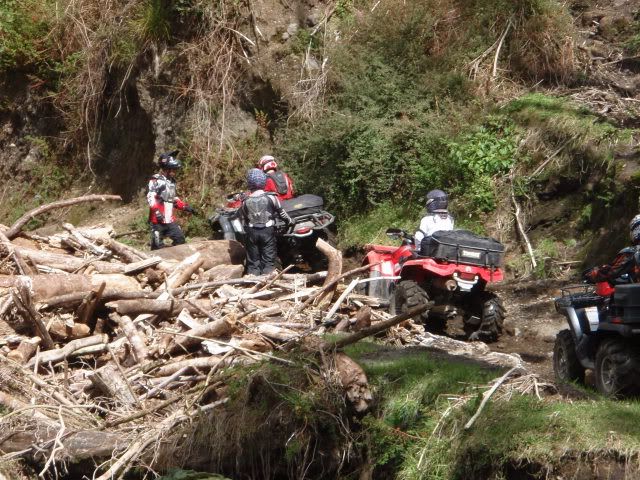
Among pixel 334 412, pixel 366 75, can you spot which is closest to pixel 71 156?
pixel 366 75

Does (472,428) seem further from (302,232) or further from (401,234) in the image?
(302,232)

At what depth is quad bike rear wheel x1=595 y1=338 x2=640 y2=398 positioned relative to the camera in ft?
27.6

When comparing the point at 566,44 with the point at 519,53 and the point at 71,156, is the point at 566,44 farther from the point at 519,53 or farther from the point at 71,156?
the point at 71,156

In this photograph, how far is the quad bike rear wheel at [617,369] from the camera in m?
8.40

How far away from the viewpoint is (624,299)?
821 cm

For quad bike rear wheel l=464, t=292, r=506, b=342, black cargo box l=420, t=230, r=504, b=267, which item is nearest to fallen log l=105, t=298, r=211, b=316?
black cargo box l=420, t=230, r=504, b=267

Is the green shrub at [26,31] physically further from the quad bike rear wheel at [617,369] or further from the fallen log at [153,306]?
the quad bike rear wheel at [617,369]

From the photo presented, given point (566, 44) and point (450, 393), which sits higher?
point (566, 44)

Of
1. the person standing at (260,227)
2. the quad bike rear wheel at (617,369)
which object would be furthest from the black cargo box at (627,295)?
the person standing at (260,227)

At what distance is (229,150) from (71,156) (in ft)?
16.9

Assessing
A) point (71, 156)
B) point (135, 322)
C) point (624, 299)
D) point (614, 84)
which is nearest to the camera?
point (624, 299)

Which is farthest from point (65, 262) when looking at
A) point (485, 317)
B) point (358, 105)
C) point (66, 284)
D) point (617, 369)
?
point (358, 105)

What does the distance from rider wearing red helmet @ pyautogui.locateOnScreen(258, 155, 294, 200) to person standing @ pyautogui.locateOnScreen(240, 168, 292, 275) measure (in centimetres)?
190

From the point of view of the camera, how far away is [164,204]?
51.7 feet
